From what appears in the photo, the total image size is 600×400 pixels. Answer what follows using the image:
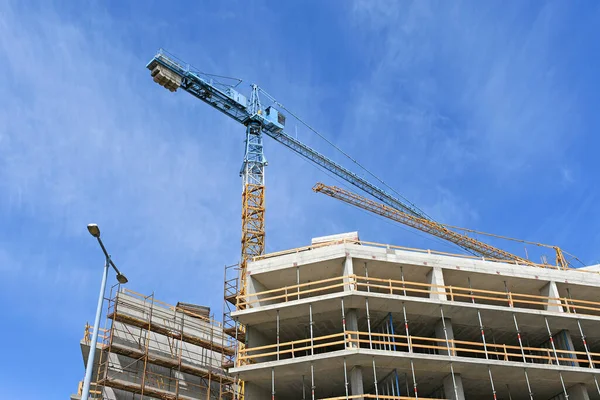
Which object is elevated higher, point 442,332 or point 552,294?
point 552,294

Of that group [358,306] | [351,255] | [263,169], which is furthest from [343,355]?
[263,169]

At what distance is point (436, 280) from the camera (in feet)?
109

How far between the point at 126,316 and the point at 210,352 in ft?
25.7

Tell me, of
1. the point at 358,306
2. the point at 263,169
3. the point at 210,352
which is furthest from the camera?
the point at 263,169

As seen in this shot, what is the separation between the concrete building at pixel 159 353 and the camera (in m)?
36.1

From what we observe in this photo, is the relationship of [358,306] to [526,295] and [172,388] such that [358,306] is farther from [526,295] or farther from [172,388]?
[172,388]

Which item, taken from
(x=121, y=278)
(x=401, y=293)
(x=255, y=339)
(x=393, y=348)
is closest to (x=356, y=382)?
(x=393, y=348)

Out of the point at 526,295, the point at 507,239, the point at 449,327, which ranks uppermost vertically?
the point at 507,239

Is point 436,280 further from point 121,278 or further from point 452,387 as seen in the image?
point 121,278

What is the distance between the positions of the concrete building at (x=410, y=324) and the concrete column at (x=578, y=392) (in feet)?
0.18

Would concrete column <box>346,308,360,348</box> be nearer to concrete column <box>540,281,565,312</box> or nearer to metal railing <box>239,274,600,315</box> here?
metal railing <box>239,274,600,315</box>

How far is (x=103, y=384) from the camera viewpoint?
34.4 m

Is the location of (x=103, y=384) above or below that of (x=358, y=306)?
below

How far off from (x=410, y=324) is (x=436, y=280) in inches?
113
